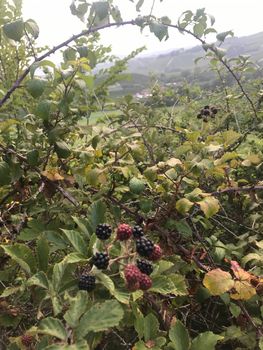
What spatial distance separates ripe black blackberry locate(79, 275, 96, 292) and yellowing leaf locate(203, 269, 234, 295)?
540mm

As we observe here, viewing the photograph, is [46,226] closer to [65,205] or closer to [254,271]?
[65,205]

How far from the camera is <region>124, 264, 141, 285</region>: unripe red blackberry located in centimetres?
117

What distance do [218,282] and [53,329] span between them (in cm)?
75

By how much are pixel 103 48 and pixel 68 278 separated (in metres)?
3.43

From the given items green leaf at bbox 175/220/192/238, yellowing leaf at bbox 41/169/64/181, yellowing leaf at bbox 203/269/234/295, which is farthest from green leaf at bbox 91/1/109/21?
yellowing leaf at bbox 203/269/234/295

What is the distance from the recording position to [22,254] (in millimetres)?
1406

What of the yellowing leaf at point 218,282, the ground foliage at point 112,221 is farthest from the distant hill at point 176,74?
the yellowing leaf at point 218,282

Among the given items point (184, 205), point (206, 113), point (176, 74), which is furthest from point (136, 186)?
point (176, 74)

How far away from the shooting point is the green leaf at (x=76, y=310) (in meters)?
1.02

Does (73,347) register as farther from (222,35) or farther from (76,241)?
(222,35)

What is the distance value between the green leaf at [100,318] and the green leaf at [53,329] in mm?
40

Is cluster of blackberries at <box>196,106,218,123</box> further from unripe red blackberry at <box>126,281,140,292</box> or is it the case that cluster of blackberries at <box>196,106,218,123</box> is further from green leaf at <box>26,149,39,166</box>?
unripe red blackberry at <box>126,281,140,292</box>

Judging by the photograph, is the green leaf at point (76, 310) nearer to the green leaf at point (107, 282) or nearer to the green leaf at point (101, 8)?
the green leaf at point (107, 282)

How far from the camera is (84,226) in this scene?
1.44m
